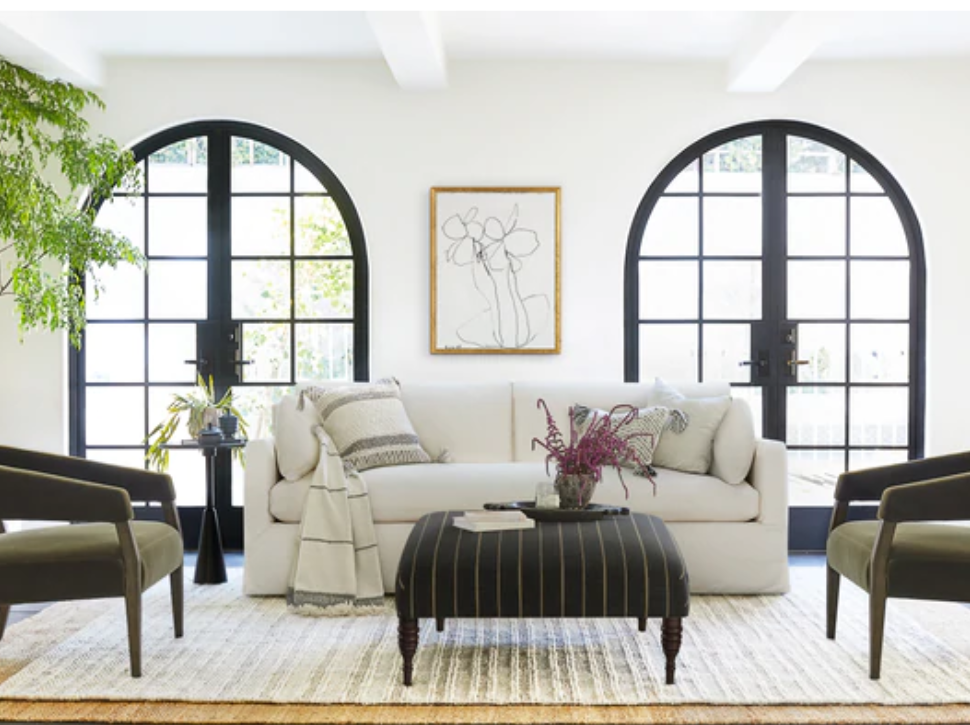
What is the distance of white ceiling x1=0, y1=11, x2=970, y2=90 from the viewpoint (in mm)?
4684

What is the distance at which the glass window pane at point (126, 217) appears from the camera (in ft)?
18.6

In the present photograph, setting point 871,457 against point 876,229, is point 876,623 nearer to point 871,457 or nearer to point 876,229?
point 871,457

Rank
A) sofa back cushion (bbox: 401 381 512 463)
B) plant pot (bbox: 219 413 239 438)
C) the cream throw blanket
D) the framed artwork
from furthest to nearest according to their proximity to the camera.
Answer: the framed artwork < sofa back cushion (bbox: 401 381 512 463) < plant pot (bbox: 219 413 239 438) < the cream throw blanket

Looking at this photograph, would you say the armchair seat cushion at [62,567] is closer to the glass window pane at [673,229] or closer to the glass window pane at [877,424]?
the glass window pane at [673,229]

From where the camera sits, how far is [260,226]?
5676mm

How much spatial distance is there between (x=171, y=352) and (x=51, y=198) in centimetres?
108

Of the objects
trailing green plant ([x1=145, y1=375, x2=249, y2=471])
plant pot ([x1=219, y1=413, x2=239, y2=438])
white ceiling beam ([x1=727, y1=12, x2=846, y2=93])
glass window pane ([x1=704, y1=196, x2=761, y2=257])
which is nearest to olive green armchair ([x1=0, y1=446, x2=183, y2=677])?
plant pot ([x1=219, y1=413, x2=239, y2=438])

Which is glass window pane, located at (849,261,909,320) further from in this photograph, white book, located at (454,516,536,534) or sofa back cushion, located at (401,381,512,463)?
white book, located at (454,516,536,534)

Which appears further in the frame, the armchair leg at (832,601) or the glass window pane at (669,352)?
the glass window pane at (669,352)

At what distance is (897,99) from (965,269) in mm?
981

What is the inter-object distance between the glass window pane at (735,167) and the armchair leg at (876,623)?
2964 millimetres

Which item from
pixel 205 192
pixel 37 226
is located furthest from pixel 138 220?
pixel 37 226

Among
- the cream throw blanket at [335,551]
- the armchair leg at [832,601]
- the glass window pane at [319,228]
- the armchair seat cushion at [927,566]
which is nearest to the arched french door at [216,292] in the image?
the glass window pane at [319,228]

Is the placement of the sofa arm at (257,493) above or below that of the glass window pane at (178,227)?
below
